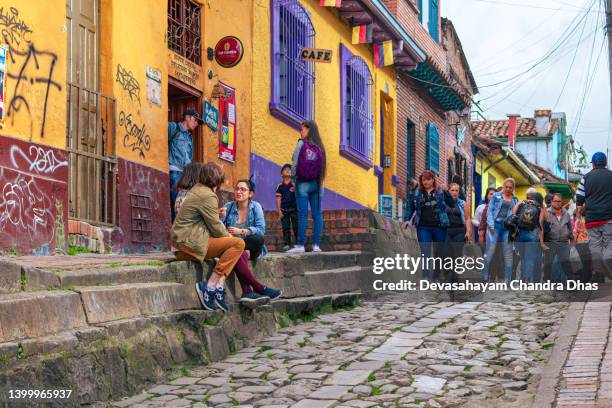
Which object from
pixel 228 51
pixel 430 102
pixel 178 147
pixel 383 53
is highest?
pixel 383 53

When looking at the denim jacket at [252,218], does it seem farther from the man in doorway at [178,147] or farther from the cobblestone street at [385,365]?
the man in doorway at [178,147]

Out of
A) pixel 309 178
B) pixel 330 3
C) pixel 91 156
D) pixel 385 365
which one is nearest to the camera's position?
pixel 385 365

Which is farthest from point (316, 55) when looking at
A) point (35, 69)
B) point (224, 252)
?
point (224, 252)

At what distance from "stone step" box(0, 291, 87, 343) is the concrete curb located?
9.73 ft

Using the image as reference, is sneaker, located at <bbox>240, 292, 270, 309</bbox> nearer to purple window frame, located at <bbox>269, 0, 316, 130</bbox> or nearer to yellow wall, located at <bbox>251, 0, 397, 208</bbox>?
yellow wall, located at <bbox>251, 0, 397, 208</bbox>

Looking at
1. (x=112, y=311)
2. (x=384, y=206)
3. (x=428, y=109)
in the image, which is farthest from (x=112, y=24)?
(x=428, y=109)

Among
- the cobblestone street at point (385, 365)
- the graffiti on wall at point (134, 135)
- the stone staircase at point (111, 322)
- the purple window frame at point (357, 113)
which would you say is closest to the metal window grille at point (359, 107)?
the purple window frame at point (357, 113)

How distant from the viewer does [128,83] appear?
1083 cm

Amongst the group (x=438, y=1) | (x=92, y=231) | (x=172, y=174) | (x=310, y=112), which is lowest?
(x=92, y=231)

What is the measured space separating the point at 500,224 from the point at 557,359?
247 inches

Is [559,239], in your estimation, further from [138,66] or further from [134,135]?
[138,66]

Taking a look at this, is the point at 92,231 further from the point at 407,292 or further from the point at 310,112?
the point at 310,112

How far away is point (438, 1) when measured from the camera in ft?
81.9

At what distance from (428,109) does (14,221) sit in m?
16.4
